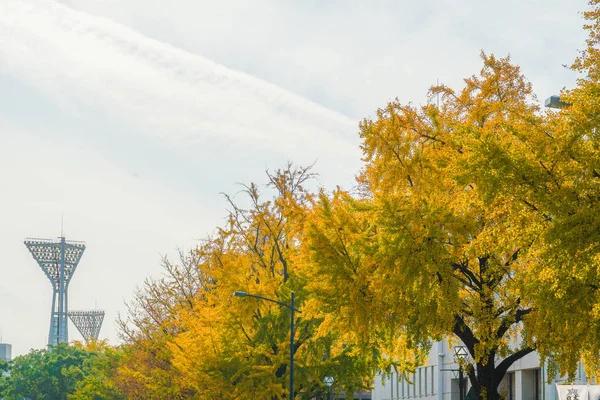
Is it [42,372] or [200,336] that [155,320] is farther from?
[42,372]

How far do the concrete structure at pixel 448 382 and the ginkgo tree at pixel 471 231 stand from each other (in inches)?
189

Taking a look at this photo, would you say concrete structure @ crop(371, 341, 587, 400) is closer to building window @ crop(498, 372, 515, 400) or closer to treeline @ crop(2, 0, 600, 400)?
building window @ crop(498, 372, 515, 400)

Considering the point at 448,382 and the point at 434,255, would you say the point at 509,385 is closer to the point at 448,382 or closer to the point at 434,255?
the point at 448,382

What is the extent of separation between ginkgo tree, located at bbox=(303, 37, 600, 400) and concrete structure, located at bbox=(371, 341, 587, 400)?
15.7 ft

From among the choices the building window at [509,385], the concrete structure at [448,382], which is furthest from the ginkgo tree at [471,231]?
the building window at [509,385]

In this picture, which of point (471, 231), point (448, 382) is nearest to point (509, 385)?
point (448, 382)

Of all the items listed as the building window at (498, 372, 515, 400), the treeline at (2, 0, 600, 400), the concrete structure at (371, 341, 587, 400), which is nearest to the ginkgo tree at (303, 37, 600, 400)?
the treeline at (2, 0, 600, 400)

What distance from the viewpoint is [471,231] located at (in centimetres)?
2559

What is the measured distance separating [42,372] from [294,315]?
86.7 metres

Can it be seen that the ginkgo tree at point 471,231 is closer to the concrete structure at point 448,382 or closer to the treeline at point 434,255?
the treeline at point 434,255

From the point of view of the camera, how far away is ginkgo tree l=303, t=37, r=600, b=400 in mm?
19922

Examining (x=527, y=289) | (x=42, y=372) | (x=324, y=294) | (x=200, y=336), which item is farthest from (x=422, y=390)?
(x=42, y=372)

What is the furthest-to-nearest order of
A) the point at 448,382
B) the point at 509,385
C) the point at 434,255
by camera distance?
the point at 448,382, the point at 509,385, the point at 434,255

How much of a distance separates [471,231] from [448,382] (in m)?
37.7
